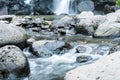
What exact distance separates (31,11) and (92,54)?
836 inches

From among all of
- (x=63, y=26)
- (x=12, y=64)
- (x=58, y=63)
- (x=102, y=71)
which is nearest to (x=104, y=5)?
(x=63, y=26)

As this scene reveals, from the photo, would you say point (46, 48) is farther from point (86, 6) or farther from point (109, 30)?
point (86, 6)

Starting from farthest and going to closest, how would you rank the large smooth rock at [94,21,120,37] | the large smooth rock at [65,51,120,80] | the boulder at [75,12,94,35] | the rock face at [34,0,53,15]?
the rock face at [34,0,53,15], the boulder at [75,12,94,35], the large smooth rock at [94,21,120,37], the large smooth rock at [65,51,120,80]

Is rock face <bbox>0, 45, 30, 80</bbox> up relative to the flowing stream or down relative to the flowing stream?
up

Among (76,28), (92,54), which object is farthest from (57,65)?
(76,28)

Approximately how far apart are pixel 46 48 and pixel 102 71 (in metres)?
5.56

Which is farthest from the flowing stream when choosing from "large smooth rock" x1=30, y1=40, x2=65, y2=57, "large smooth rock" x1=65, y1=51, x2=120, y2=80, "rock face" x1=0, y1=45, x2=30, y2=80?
"large smooth rock" x1=65, y1=51, x2=120, y2=80

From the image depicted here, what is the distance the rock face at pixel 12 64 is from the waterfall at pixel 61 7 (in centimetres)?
2117

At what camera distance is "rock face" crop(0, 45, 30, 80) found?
7770mm

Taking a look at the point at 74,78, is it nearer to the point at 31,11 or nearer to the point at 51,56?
the point at 51,56

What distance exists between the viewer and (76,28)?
53.3 ft

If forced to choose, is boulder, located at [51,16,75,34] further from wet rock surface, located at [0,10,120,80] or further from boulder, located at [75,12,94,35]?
boulder, located at [75,12,94,35]

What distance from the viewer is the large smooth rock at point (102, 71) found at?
5.09m

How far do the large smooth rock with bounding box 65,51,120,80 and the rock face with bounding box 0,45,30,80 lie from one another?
254cm
